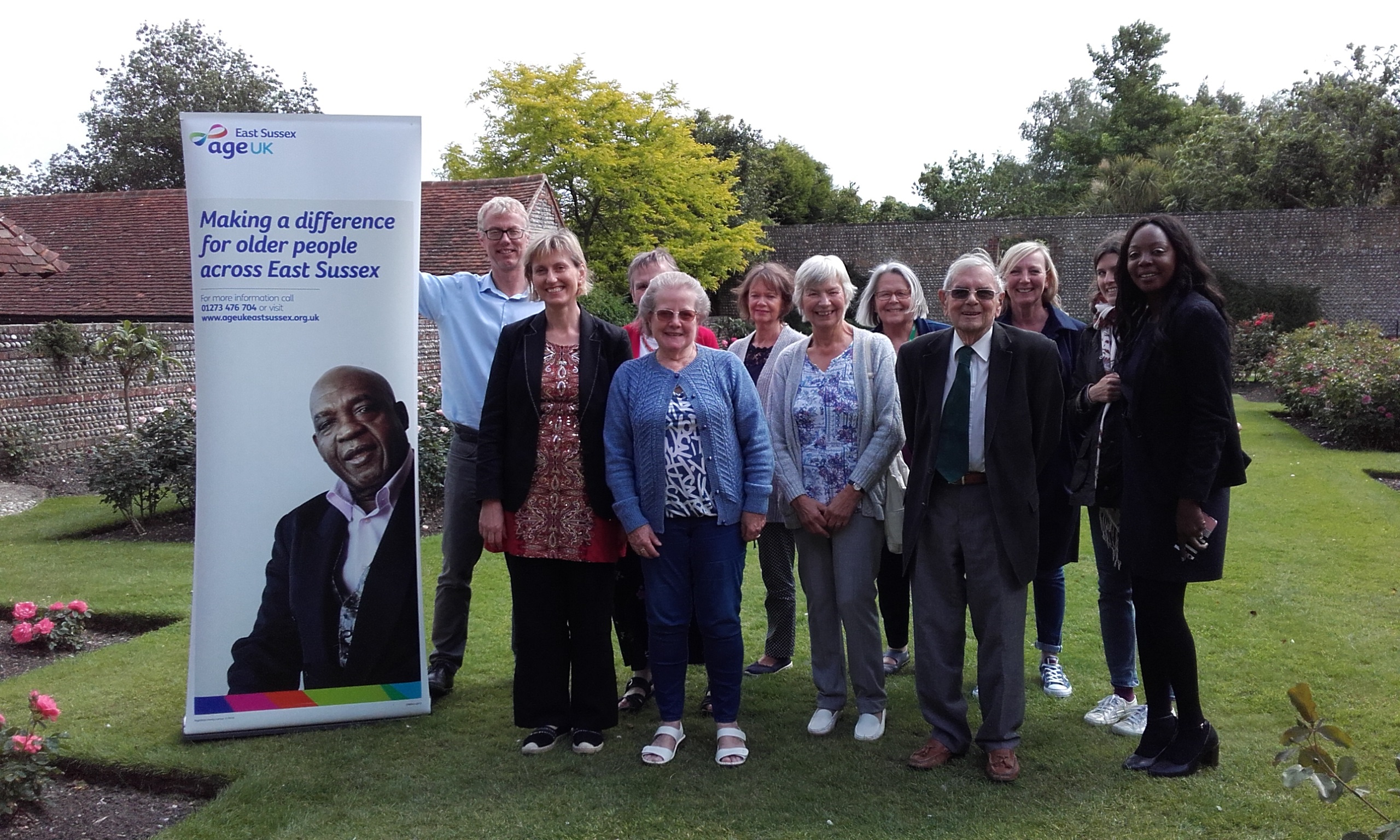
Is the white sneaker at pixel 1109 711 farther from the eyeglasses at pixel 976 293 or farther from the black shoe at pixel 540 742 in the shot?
the black shoe at pixel 540 742

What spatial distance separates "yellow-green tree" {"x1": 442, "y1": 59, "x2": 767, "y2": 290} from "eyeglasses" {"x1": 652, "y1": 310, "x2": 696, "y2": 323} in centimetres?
2832

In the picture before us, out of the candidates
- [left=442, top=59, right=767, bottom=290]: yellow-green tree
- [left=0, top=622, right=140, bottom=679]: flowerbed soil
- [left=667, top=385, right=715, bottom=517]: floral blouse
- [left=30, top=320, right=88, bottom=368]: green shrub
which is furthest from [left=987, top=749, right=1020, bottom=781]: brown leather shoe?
[left=442, top=59, right=767, bottom=290]: yellow-green tree

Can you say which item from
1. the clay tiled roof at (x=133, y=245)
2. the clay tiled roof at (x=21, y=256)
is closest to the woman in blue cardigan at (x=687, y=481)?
the clay tiled roof at (x=21, y=256)

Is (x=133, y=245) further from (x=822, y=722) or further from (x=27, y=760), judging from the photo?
(x=822, y=722)

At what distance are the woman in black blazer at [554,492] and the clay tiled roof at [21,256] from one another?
559cm

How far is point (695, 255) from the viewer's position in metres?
33.0

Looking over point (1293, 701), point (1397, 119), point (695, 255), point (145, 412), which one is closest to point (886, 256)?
point (695, 255)

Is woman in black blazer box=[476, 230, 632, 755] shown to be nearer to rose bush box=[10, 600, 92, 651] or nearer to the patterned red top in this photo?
the patterned red top

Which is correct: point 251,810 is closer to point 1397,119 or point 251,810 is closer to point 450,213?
point 450,213

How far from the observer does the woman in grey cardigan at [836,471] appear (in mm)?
3816

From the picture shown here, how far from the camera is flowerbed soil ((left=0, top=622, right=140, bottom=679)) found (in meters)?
5.18

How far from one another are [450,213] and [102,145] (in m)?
26.7

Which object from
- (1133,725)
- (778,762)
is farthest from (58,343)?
(1133,725)

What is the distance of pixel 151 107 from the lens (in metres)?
41.4
